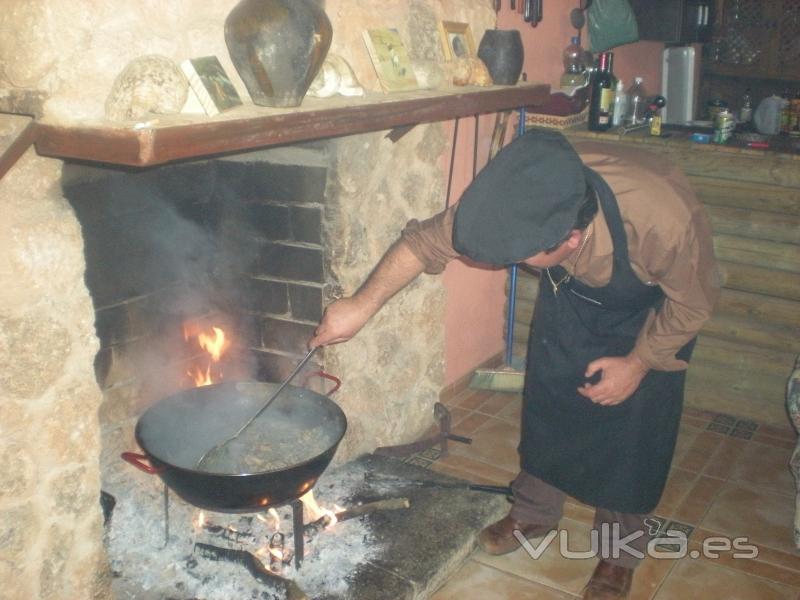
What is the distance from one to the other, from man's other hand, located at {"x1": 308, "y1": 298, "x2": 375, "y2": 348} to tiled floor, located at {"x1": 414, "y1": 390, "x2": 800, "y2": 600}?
858mm

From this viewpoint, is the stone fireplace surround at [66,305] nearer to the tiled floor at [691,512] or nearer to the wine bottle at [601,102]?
the tiled floor at [691,512]

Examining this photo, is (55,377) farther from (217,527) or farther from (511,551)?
(511,551)

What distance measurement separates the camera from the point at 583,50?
4.14 metres

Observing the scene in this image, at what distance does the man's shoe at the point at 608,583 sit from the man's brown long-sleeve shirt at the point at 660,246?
2.26ft

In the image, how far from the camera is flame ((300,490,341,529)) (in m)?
2.49

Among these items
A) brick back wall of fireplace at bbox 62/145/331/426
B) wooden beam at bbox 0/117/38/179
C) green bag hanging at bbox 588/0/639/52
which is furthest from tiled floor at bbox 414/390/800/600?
green bag hanging at bbox 588/0/639/52

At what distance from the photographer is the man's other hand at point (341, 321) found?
7.28 ft

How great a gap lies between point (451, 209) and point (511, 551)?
3.84 feet

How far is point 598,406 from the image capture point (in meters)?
2.37

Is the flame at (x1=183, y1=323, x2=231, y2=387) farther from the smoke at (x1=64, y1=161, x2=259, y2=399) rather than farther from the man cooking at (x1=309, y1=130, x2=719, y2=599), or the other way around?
the man cooking at (x1=309, y1=130, x2=719, y2=599)

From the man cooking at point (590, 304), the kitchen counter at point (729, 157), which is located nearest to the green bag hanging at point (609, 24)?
the kitchen counter at point (729, 157)

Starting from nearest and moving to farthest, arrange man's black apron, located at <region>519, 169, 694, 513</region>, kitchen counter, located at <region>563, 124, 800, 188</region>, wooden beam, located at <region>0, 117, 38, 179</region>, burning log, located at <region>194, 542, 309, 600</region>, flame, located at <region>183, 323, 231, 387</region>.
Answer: wooden beam, located at <region>0, 117, 38, 179</region>
burning log, located at <region>194, 542, 309, 600</region>
man's black apron, located at <region>519, 169, 694, 513</region>
flame, located at <region>183, 323, 231, 387</region>
kitchen counter, located at <region>563, 124, 800, 188</region>

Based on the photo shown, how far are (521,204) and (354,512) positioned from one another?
1228mm

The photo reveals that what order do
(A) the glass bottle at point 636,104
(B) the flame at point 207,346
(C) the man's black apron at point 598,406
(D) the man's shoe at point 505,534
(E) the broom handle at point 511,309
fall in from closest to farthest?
(C) the man's black apron at point 598,406 < (D) the man's shoe at point 505,534 < (B) the flame at point 207,346 < (E) the broom handle at point 511,309 < (A) the glass bottle at point 636,104
